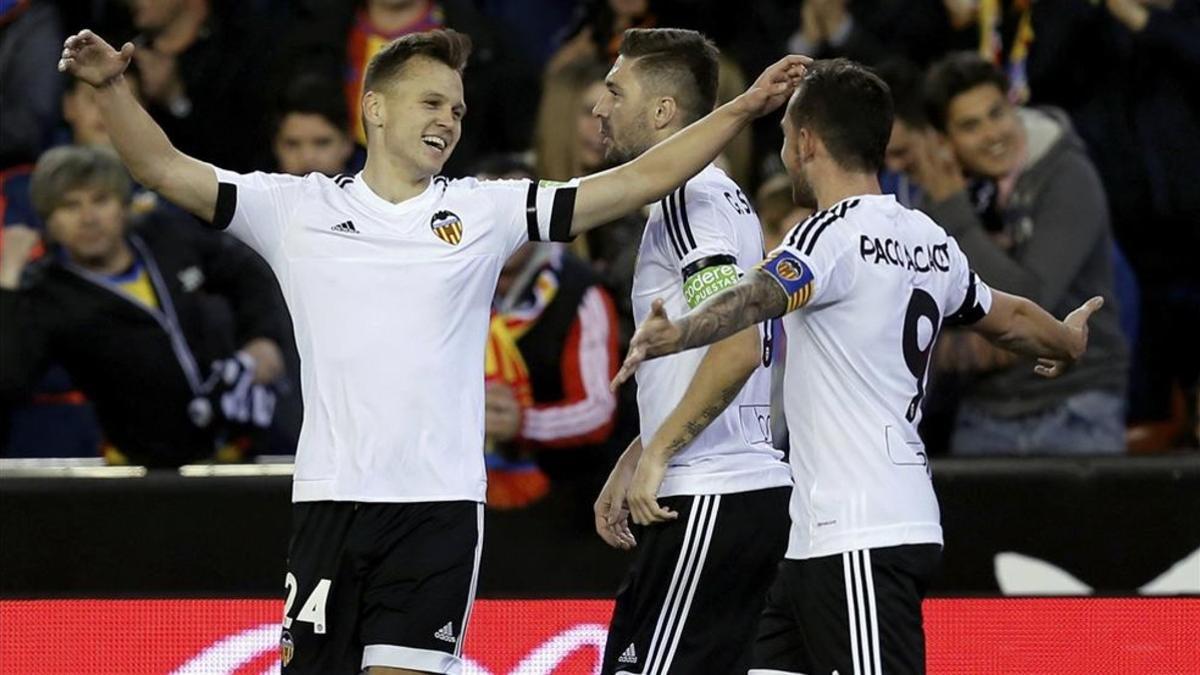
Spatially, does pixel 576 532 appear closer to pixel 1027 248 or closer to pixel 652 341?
pixel 1027 248

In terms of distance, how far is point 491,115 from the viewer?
32.2ft

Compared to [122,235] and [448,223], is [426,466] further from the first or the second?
[122,235]

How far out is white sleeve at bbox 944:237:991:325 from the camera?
18.5ft

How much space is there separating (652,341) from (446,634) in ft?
3.59

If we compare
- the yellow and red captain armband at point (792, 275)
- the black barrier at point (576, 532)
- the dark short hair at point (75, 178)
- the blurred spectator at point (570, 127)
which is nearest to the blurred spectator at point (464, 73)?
the blurred spectator at point (570, 127)

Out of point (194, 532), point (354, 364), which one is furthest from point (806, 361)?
point (194, 532)

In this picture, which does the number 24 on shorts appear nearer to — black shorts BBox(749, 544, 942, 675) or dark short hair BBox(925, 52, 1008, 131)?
black shorts BBox(749, 544, 942, 675)

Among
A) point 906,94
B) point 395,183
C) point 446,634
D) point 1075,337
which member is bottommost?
point 446,634

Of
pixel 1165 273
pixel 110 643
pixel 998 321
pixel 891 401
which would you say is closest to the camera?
pixel 891 401

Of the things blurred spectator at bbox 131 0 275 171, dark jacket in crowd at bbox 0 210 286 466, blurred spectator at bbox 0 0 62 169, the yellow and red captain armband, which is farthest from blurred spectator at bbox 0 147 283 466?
the yellow and red captain armband

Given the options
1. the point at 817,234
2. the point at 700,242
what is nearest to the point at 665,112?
the point at 700,242

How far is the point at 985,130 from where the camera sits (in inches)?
345

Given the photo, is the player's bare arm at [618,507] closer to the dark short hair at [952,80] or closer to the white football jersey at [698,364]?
the white football jersey at [698,364]

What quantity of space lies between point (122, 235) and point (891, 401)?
401 cm
